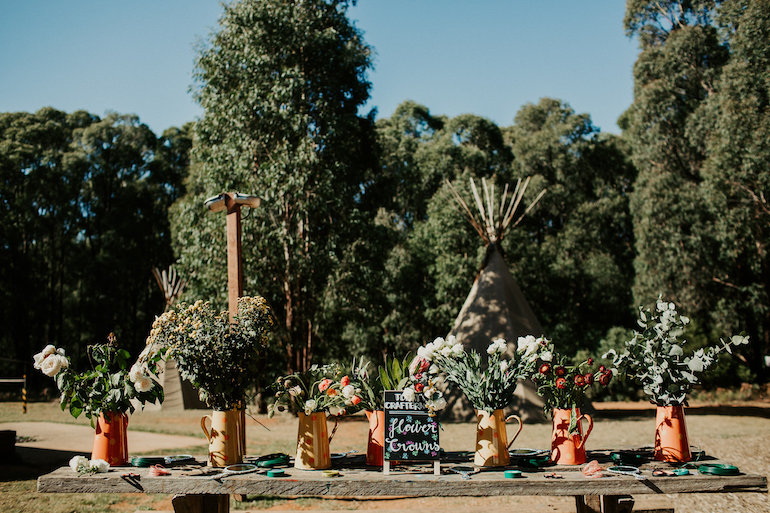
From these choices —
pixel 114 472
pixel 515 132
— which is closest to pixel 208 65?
pixel 114 472

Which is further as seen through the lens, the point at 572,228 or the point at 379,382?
the point at 572,228

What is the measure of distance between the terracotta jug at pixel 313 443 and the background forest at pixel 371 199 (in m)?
8.31

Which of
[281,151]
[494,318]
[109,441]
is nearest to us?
[109,441]

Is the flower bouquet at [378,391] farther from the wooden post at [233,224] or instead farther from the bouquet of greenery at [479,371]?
the wooden post at [233,224]

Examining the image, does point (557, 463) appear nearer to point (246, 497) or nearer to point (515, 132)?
point (246, 497)

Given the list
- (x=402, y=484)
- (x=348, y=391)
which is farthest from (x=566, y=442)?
(x=348, y=391)

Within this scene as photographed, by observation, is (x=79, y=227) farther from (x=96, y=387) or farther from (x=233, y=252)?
(x=96, y=387)

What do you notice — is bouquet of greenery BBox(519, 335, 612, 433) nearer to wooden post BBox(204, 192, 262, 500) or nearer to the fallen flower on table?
the fallen flower on table

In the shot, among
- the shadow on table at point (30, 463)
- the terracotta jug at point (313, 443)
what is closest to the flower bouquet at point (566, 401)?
the terracotta jug at point (313, 443)

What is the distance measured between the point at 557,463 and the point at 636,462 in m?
0.38

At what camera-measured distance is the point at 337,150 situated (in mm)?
11844

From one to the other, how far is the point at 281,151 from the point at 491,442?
943 centimetres

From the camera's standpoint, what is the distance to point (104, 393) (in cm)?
278

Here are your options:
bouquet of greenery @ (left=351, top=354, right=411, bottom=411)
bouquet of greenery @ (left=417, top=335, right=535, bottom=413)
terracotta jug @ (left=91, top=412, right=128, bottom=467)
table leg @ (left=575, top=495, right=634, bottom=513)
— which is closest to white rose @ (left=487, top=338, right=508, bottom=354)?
bouquet of greenery @ (left=417, top=335, right=535, bottom=413)
